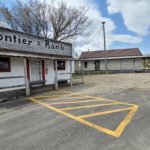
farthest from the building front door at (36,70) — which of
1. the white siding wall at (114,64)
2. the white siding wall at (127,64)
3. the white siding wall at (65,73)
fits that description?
the white siding wall at (127,64)

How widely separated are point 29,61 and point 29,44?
1.35 m

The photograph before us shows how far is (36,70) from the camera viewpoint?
43.9 ft

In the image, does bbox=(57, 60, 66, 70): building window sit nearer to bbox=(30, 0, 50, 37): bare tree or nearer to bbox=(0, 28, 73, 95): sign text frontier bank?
bbox=(0, 28, 73, 95): sign text frontier bank

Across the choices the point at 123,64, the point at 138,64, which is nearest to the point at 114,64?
the point at 123,64

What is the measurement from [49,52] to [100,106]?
7.66 m

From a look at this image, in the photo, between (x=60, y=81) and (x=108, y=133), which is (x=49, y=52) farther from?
(x=108, y=133)

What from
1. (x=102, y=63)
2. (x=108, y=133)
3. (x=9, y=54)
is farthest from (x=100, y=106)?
(x=102, y=63)

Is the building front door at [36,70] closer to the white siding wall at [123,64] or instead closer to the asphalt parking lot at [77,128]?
the asphalt parking lot at [77,128]

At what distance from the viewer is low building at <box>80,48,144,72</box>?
31.9 m

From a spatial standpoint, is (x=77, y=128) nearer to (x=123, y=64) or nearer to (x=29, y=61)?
(x=29, y=61)

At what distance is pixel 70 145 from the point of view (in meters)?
3.99

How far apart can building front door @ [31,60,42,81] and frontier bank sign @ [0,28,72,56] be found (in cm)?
94

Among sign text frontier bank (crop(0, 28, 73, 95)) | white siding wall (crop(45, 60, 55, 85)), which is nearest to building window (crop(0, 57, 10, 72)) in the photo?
sign text frontier bank (crop(0, 28, 73, 95))

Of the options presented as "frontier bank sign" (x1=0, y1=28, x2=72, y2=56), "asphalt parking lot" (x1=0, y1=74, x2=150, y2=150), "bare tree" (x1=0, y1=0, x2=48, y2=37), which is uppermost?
"bare tree" (x1=0, y1=0, x2=48, y2=37)
